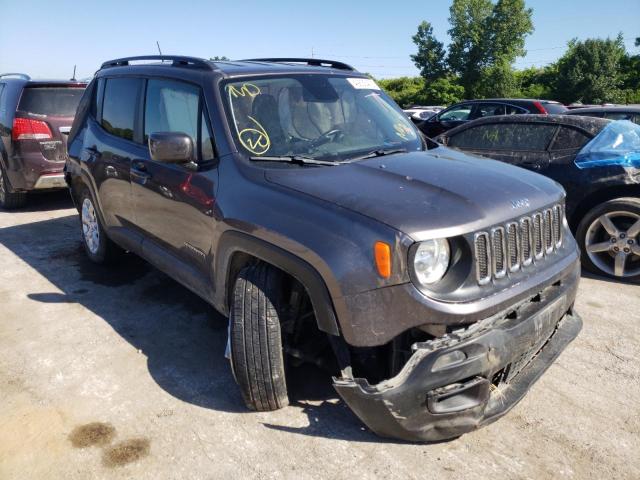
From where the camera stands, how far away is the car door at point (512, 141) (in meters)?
5.51

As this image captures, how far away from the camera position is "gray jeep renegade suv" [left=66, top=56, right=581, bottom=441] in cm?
235

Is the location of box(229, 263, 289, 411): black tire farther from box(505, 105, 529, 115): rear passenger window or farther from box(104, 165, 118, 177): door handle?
box(505, 105, 529, 115): rear passenger window

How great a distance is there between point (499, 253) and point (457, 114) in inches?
396

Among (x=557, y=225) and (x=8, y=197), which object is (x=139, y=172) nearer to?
(x=557, y=225)

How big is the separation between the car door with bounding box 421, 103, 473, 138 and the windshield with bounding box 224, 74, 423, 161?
321 inches

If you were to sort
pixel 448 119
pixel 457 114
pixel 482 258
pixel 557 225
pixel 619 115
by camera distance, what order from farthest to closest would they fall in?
pixel 448 119 → pixel 457 114 → pixel 619 115 → pixel 557 225 → pixel 482 258

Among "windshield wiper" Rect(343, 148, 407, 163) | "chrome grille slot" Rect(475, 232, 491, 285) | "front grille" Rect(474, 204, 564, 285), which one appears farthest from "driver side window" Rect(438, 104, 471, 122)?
"chrome grille slot" Rect(475, 232, 491, 285)

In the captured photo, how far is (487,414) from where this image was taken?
2.51 metres

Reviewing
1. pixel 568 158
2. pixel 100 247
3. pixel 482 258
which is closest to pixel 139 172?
pixel 100 247

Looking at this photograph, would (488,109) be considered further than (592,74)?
No

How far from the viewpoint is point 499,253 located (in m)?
2.57

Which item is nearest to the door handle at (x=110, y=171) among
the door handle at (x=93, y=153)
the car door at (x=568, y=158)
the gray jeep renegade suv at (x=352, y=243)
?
the door handle at (x=93, y=153)

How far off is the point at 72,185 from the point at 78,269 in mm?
894

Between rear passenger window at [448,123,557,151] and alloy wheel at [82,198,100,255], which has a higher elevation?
rear passenger window at [448,123,557,151]
